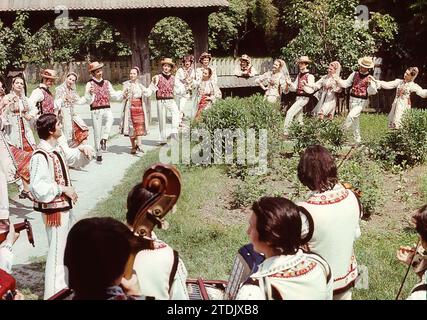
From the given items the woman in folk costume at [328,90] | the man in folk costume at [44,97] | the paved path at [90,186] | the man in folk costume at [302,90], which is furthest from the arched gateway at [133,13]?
the man in folk costume at [44,97]

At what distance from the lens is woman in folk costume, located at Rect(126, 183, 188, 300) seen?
2943 mm

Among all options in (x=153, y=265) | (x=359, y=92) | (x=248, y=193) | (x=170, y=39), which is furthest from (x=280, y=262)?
(x=170, y=39)

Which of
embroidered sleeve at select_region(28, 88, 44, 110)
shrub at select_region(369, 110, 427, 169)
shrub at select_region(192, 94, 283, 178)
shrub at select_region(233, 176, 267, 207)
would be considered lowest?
shrub at select_region(233, 176, 267, 207)

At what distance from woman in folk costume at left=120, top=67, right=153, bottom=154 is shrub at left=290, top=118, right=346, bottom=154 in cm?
317

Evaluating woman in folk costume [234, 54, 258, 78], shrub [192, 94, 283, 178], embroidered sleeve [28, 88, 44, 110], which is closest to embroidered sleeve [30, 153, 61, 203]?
embroidered sleeve [28, 88, 44, 110]

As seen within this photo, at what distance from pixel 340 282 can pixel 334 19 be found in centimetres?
1360

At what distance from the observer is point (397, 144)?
947cm

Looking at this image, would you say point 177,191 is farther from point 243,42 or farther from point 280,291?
point 243,42

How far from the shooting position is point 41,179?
15.2 ft

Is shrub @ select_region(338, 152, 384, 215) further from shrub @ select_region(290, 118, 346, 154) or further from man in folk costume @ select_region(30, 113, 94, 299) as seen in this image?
man in folk costume @ select_region(30, 113, 94, 299)

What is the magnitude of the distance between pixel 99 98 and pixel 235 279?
7.71 metres

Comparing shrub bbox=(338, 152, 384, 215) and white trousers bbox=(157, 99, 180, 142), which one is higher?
white trousers bbox=(157, 99, 180, 142)

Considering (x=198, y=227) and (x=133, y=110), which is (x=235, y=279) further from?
(x=133, y=110)
